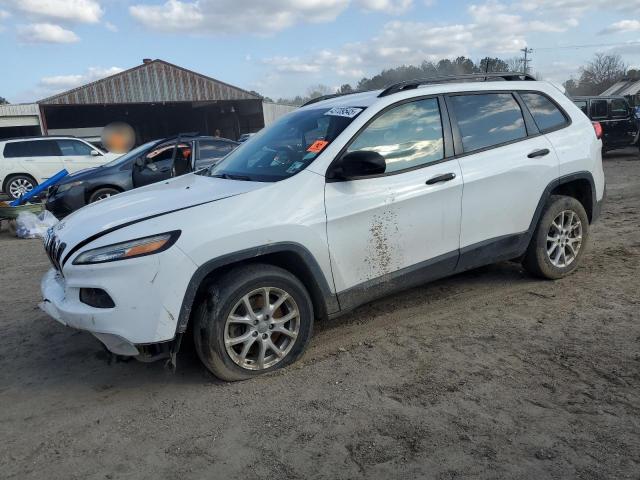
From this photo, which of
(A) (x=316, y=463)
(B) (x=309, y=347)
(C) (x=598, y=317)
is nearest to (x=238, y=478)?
(A) (x=316, y=463)

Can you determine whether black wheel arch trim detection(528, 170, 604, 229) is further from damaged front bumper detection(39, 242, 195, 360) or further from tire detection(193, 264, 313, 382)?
damaged front bumper detection(39, 242, 195, 360)

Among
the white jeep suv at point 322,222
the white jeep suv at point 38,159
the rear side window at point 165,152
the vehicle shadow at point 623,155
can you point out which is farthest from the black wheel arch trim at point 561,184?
the white jeep suv at point 38,159

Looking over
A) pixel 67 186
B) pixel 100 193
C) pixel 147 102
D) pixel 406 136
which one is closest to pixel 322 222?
pixel 406 136

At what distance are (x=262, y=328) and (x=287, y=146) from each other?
146 cm

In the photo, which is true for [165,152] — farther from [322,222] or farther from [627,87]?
[627,87]

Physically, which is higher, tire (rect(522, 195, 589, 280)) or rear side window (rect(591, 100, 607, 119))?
rear side window (rect(591, 100, 607, 119))

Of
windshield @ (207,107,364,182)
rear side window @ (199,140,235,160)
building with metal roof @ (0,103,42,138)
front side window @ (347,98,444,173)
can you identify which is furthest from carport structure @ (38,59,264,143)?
front side window @ (347,98,444,173)

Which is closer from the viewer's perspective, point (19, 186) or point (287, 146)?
point (287, 146)

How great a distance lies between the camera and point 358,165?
351cm

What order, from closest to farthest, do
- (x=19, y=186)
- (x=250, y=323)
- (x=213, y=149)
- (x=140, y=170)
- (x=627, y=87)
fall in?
(x=250, y=323) → (x=140, y=170) → (x=213, y=149) → (x=19, y=186) → (x=627, y=87)

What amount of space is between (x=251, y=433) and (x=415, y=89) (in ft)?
9.27

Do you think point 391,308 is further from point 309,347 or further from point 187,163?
point 187,163

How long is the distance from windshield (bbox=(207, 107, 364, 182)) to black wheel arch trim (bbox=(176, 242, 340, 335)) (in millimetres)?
534

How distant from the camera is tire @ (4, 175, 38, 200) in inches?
575
